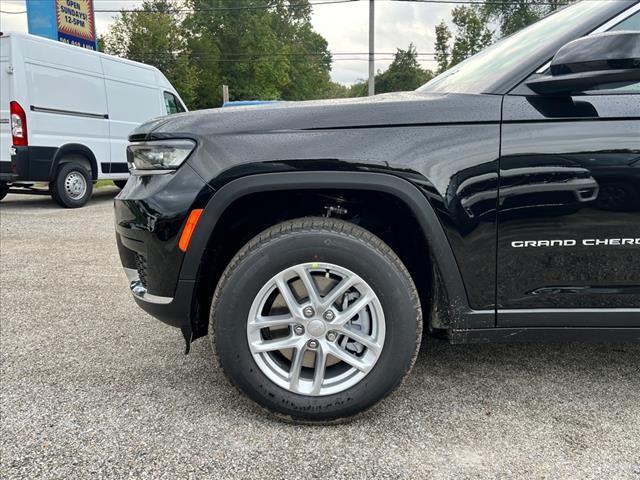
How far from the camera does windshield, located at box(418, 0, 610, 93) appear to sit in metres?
1.96

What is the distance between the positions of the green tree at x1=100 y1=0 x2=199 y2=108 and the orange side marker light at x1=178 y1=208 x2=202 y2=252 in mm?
30085

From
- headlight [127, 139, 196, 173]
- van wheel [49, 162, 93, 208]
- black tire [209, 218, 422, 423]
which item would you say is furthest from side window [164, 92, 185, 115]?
black tire [209, 218, 422, 423]

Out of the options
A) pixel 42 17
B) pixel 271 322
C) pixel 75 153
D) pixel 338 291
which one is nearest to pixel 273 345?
pixel 271 322

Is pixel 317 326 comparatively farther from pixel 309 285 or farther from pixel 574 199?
pixel 574 199

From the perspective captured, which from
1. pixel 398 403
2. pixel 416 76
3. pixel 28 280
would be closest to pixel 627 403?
pixel 398 403

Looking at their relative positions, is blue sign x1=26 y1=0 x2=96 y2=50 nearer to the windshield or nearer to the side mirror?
the windshield

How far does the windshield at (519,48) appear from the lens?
6.42ft

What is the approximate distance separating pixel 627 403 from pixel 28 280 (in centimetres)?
422

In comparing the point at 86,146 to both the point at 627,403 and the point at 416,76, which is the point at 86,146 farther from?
the point at 416,76

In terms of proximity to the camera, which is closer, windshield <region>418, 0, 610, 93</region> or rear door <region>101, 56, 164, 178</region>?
windshield <region>418, 0, 610, 93</region>

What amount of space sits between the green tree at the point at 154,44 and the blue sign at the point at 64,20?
12357 millimetres

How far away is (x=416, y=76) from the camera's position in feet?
160

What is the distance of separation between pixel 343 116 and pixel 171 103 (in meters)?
9.21

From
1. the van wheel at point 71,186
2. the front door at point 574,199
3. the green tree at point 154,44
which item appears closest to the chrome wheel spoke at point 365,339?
the front door at point 574,199
